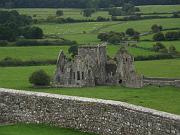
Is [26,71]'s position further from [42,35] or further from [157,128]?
[157,128]

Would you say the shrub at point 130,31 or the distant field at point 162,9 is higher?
the distant field at point 162,9

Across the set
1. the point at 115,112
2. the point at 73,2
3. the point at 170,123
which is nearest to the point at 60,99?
the point at 115,112

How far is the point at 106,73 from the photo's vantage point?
81.6 m

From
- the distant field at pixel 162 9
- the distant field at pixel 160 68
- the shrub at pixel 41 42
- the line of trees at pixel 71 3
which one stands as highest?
the line of trees at pixel 71 3

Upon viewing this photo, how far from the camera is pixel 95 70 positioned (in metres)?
82.1

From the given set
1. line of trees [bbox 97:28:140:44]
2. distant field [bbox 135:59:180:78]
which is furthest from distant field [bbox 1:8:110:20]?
distant field [bbox 135:59:180:78]

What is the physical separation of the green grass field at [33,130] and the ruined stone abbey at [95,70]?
5574cm

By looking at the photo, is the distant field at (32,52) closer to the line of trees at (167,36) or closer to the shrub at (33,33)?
the shrub at (33,33)

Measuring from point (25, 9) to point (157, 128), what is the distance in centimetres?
16230

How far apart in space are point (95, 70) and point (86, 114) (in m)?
62.0

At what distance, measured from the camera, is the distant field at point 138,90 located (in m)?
55.3

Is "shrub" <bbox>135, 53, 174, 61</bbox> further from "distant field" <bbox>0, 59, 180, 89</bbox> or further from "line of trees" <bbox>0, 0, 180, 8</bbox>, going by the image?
"line of trees" <bbox>0, 0, 180, 8</bbox>

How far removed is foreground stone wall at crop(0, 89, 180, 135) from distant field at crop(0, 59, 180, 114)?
26605 millimetres

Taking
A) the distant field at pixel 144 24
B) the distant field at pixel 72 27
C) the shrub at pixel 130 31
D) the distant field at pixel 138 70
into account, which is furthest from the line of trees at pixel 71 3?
the distant field at pixel 138 70
